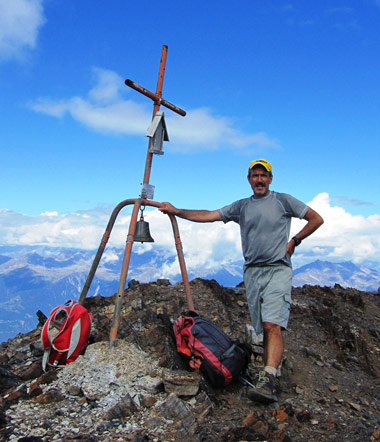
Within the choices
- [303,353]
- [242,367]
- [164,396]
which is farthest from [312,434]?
[303,353]

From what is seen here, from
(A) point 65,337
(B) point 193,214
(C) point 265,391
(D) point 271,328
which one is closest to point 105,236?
(B) point 193,214

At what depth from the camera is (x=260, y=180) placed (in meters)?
5.89

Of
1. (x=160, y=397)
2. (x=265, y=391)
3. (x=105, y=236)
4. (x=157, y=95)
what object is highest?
Answer: (x=157, y=95)

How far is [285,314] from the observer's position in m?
5.60

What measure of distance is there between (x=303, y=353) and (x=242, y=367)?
2.78 metres

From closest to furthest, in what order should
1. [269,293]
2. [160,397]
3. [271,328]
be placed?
[160,397]
[271,328]
[269,293]

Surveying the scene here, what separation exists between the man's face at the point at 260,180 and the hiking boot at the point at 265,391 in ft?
8.61

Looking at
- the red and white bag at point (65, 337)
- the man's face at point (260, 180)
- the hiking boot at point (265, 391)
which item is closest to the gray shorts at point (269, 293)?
the hiking boot at point (265, 391)

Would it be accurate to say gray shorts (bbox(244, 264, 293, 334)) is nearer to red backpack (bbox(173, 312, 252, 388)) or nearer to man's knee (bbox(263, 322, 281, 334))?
man's knee (bbox(263, 322, 281, 334))

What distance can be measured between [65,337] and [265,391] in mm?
2933

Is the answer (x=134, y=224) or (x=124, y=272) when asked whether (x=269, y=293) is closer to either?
(x=124, y=272)

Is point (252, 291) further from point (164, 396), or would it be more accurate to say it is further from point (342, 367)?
point (342, 367)

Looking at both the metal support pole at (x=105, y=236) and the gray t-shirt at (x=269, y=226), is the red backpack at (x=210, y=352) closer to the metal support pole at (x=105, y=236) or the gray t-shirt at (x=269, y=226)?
the gray t-shirt at (x=269, y=226)

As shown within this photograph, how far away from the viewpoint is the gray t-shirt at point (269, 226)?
5.73 metres
